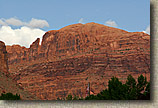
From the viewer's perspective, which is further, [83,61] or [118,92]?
[83,61]

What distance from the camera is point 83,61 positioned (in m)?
180

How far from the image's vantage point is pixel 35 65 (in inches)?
7544

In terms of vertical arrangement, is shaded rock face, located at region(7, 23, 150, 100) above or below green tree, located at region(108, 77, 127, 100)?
above

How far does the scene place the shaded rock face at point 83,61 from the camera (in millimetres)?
166625

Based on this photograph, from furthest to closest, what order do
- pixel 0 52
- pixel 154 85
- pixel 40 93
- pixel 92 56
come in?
pixel 92 56
pixel 40 93
pixel 0 52
pixel 154 85

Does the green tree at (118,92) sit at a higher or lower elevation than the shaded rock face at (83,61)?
lower

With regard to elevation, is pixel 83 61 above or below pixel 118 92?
above

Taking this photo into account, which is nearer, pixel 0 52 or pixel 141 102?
pixel 141 102

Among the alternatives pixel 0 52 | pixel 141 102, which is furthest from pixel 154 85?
→ pixel 0 52

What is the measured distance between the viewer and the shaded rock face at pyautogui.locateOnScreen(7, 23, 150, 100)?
166625 mm

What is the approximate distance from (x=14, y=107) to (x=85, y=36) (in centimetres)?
17625

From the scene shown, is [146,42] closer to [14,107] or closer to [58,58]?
[58,58]

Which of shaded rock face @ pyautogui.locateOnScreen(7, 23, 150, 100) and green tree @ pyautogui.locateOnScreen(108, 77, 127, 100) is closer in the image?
green tree @ pyautogui.locateOnScreen(108, 77, 127, 100)

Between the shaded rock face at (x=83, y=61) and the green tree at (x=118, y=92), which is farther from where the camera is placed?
the shaded rock face at (x=83, y=61)
